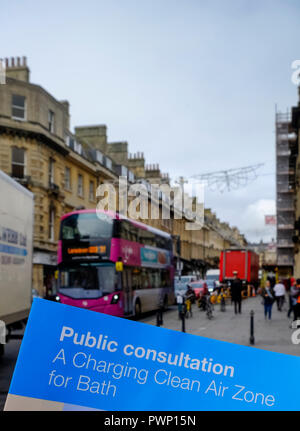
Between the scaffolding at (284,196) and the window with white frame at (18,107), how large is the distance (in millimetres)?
40560

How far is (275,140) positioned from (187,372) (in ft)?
230

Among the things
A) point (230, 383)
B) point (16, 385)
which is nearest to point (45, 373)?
point (16, 385)

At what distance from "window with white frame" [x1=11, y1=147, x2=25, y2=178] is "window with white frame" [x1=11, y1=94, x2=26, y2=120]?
2.09 metres

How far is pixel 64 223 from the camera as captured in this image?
67.4 feet

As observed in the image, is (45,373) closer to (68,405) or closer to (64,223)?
(68,405)

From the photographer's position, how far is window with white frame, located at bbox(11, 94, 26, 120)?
35.1 metres

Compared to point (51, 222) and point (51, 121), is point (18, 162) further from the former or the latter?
point (51, 222)

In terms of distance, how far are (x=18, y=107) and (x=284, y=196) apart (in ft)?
144

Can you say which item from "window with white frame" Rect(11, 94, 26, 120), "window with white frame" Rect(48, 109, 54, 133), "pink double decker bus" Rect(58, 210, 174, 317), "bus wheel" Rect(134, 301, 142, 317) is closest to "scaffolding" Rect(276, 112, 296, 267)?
"window with white frame" Rect(48, 109, 54, 133)

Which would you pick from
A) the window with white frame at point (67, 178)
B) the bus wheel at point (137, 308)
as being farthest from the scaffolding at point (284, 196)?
the bus wheel at point (137, 308)

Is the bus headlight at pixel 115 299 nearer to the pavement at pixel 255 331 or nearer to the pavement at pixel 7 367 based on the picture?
the pavement at pixel 255 331

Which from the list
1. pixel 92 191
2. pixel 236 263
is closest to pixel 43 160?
pixel 92 191

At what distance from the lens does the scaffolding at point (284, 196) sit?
6900 centimetres

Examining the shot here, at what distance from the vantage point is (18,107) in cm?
3506
